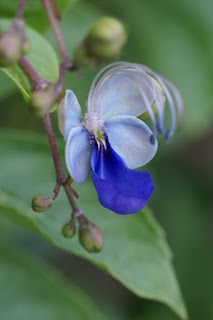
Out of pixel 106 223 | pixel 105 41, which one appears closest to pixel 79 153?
pixel 105 41

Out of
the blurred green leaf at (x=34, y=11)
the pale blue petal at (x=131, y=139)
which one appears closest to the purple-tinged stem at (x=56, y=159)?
the pale blue petal at (x=131, y=139)

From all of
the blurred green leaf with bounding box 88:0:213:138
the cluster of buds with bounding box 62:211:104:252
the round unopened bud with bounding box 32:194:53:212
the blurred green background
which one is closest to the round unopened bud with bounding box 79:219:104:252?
the cluster of buds with bounding box 62:211:104:252

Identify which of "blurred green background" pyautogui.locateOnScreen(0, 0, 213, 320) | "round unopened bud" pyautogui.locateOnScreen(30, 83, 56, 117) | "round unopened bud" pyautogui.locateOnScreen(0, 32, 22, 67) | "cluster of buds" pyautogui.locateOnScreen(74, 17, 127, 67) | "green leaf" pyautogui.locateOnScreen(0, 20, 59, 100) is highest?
"cluster of buds" pyautogui.locateOnScreen(74, 17, 127, 67)

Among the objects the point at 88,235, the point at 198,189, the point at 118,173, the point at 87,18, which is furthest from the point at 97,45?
the point at 198,189

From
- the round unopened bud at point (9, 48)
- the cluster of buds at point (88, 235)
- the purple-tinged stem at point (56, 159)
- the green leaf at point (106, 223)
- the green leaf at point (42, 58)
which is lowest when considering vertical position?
the green leaf at point (106, 223)

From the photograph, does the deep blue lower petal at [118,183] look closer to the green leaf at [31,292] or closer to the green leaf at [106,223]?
the green leaf at [106,223]

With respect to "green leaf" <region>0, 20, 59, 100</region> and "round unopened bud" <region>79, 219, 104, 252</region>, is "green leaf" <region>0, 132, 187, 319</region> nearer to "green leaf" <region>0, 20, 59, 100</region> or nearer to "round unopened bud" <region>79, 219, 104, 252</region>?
"round unopened bud" <region>79, 219, 104, 252</region>

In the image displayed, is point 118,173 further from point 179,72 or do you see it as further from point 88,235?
point 179,72
